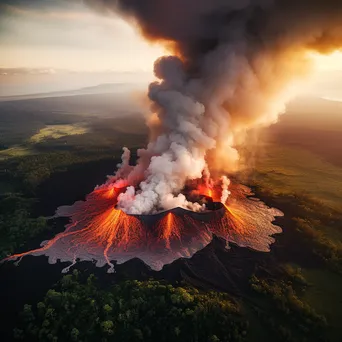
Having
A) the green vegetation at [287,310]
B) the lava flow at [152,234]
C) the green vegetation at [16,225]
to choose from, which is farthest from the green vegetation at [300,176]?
the green vegetation at [16,225]

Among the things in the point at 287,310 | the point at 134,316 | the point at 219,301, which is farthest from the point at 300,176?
the point at 134,316

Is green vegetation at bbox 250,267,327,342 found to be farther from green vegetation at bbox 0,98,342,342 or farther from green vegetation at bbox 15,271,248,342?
green vegetation at bbox 15,271,248,342

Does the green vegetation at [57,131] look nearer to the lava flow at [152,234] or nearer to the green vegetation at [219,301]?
the green vegetation at [219,301]

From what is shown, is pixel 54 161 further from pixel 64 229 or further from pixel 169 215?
pixel 169 215

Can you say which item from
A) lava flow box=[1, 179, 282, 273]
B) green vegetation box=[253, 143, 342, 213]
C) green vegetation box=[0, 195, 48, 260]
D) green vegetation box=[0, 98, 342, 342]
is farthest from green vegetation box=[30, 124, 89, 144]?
lava flow box=[1, 179, 282, 273]

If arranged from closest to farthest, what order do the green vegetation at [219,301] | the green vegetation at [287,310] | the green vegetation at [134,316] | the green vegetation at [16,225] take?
1. the green vegetation at [134,316]
2. the green vegetation at [219,301]
3. the green vegetation at [287,310]
4. the green vegetation at [16,225]

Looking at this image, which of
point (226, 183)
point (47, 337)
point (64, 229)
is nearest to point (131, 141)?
point (226, 183)

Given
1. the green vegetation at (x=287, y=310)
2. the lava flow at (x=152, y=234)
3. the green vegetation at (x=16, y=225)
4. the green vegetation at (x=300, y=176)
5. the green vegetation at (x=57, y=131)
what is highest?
the green vegetation at (x=287, y=310)
